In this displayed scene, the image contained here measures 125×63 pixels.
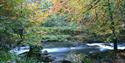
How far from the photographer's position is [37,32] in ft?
42.4

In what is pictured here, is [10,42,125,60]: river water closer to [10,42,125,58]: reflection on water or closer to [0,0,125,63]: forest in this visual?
[10,42,125,58]: reflection on water

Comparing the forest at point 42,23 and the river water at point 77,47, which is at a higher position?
the forest at point 42,23

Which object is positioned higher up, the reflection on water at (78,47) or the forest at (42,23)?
the forest at (42,23)

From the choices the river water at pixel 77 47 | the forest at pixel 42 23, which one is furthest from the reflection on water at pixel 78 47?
the forest at pixel 42 23

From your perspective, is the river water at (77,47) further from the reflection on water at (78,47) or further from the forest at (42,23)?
the forest at (42,23)

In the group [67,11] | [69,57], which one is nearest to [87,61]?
[69,57]

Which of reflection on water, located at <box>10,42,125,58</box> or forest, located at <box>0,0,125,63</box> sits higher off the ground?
forest, located at <box>0,0,125,63</box>

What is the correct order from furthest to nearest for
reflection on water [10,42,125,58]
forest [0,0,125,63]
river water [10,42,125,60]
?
1. reflection on water [10,42,125,58]
2. river water [10,42,125,60]
3. forest [0,0,125,63]

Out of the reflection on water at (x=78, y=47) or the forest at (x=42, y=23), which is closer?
the forest at (x=42, y=23)

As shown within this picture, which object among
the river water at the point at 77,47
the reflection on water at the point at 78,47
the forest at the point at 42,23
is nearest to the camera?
the forest at the point at 42,23

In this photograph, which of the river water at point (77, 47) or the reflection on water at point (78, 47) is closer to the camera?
the river water at point (77, 47)

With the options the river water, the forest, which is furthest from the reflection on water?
the forest

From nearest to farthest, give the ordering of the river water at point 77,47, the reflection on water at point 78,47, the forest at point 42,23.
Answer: the forest at point 42,23 → the river water at point 77,47 → the reflection on water at point 78,47

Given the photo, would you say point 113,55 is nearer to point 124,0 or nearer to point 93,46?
point 124,0
